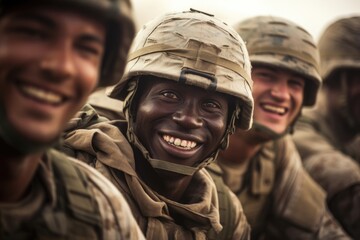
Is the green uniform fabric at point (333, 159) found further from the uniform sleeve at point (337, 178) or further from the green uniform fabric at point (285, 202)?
the green uniform fabric at point (285, 202)

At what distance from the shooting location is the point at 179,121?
3949mm

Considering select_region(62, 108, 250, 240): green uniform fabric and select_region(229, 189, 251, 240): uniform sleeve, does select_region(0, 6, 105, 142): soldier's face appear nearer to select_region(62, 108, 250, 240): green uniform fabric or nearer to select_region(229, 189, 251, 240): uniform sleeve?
select_region(62, 108, 250, 240): green uniform fabric

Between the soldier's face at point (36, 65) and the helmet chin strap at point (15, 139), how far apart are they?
2 cm

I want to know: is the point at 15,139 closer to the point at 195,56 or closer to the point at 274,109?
the point at 195,56

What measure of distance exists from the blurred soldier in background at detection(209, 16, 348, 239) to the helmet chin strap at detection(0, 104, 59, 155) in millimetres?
3446

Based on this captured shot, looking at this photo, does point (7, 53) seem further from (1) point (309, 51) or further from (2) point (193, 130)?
(1) point (309, 51)

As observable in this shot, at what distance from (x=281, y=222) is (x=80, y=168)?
148 inches

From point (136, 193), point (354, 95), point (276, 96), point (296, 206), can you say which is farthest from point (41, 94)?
point (354, 95)

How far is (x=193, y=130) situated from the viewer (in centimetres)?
399

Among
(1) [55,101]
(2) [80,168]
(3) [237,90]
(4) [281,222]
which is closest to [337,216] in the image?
(4) [281,222]

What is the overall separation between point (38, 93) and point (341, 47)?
20.0 feet

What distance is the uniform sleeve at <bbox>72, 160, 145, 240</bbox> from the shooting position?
9.47ft

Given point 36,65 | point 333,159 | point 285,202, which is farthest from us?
point 333,159

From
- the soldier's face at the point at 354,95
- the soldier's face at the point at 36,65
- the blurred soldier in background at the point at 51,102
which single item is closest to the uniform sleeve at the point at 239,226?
the blurred soldier in background at the point at 51,102
